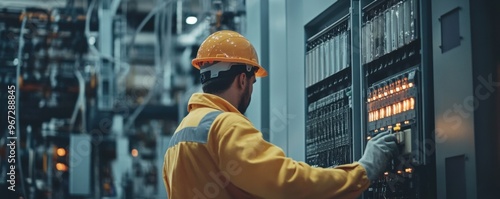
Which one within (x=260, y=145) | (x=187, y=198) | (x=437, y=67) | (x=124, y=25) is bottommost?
(x=187, y=198)

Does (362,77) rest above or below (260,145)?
above

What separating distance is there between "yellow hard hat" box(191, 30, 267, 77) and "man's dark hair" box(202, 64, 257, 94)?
27 mm

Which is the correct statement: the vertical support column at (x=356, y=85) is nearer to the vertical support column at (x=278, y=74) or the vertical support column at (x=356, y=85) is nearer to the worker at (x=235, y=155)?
the worker at (x=235, y=155)

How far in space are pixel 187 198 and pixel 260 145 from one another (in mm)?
327

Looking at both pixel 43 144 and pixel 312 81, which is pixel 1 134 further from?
pixel 312 81

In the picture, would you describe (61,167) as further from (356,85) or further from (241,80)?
(241,80)

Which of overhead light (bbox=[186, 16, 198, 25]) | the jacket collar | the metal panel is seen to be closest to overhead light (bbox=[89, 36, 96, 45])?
overhead light (bbox=[186, 16, 198, 25])

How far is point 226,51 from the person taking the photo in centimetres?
281

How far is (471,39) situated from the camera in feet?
7.57

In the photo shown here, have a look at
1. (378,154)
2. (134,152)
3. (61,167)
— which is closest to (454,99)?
(378,154)

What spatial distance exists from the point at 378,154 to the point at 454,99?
13.9 inches

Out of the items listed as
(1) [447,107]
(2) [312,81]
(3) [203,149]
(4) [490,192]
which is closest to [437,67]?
(1) [447,107]

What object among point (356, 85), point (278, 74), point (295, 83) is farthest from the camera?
point (278, 74)

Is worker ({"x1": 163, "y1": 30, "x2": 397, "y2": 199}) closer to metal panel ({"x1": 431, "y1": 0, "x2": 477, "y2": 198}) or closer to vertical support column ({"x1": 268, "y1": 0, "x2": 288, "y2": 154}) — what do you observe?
metal panel ({"x1": 431, "y1": 0, "x2": 477, "y2": 198})
